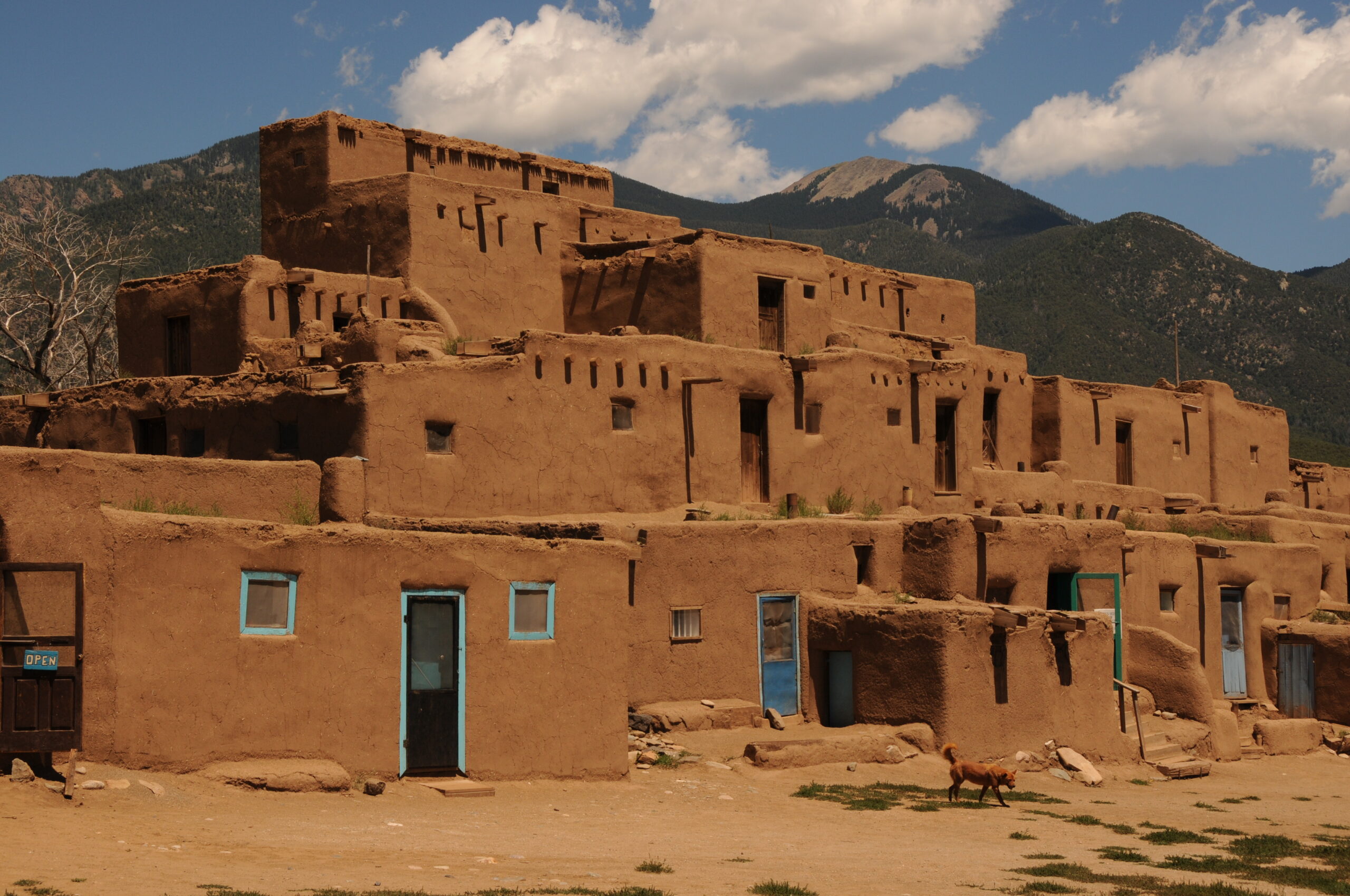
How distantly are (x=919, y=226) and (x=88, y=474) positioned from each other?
126996 millimetres

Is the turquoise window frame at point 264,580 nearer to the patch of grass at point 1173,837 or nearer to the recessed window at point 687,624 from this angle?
the recessed window at point 687,624

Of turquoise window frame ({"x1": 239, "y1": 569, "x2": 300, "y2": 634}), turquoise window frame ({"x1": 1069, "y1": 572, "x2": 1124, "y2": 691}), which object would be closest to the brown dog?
turquoise window frame ({"x1": 1069, "y1": 572, "x2": 1124, "y2": 691})

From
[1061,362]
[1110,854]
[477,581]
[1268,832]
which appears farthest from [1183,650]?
[1061,362]

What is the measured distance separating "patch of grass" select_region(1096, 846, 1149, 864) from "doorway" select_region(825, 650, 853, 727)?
18.9 ft

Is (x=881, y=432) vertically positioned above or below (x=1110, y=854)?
above

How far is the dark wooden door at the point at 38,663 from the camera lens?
11727mm

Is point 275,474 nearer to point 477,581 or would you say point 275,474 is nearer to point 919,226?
point 477,581

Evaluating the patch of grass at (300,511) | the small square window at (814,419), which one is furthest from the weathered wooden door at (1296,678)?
the patch of grass at (300,511)

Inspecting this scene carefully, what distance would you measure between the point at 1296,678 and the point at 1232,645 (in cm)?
134

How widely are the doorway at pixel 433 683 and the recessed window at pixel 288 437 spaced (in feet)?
21.3

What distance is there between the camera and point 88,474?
41.0 feet

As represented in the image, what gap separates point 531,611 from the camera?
1556 centimetres

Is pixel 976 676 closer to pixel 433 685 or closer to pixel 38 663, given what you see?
pixel 433 685

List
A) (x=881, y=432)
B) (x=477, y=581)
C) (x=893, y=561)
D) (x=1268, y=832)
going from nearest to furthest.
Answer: (x=477, y=581) < (x=1268, y=832) < (x=893, y=561) < (x=881, y=432)
